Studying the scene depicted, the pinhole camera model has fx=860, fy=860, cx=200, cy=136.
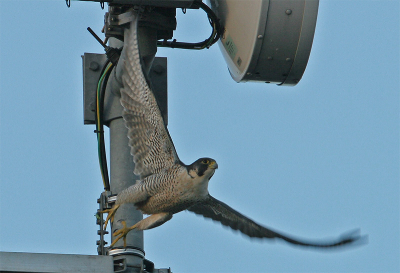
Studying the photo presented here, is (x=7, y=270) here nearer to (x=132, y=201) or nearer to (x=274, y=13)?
(x=132, y=201)

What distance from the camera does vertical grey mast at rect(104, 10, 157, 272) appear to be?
6.57 meters

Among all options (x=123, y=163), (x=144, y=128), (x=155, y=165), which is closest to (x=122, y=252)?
(x=123, y=163)

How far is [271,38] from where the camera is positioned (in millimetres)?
6969

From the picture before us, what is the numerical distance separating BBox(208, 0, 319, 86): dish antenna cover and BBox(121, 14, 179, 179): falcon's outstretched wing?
0.81 m

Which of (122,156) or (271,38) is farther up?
(271,38)

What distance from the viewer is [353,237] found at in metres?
7.35

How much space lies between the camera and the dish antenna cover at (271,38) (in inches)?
270

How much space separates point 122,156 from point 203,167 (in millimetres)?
745

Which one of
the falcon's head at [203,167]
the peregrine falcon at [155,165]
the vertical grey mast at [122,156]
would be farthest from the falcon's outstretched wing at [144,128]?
the falcon's head at [203,167]

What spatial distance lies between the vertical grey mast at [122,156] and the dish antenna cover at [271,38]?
732mm

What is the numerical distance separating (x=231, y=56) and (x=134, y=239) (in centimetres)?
198

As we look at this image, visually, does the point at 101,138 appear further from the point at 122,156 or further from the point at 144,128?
the point at 144,128

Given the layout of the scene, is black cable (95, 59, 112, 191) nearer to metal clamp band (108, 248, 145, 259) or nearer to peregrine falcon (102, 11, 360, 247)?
peregrine falcon (102, 11, 360, 247)

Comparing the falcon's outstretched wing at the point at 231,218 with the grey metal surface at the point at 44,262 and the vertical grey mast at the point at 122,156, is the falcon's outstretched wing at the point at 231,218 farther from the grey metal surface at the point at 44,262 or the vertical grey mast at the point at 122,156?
the grey metal surface at the point at 44,262
